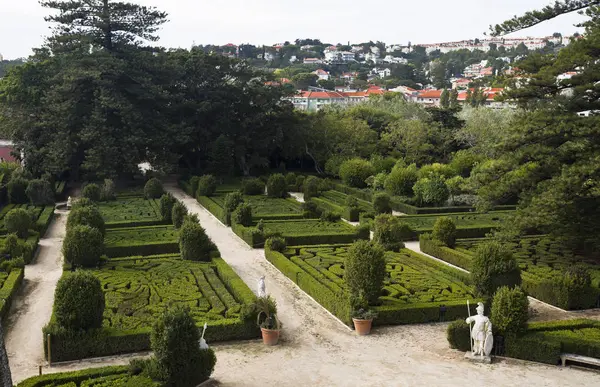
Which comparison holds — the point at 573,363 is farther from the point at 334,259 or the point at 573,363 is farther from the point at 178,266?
the point at 178,266

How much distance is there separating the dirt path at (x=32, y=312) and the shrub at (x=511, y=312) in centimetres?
1019

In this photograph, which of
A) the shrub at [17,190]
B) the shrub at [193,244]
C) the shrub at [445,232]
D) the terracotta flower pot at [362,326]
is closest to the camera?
the terracotta flower pot at [362,326]

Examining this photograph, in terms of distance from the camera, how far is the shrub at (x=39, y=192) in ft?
105

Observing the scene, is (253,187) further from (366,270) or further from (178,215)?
(366,270)

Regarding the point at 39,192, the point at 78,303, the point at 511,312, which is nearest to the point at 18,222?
the point at 39,192

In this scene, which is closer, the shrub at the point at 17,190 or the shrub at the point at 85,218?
the shrub at the point at 85,218

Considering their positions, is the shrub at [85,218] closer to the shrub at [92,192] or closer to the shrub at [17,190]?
the shrub at [92,192]

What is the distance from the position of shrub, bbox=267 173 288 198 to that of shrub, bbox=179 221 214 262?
47.3 feet

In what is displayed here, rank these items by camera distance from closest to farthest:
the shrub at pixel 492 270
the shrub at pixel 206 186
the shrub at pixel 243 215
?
the shrub at pixel 492 270
the shrub at pixel 243 215
the shrub at pixel 206 186

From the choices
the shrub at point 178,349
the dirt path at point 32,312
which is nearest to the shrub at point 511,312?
the shrub at point 178,349

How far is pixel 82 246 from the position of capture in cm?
1972

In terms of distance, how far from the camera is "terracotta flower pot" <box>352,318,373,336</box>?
15.5 metres

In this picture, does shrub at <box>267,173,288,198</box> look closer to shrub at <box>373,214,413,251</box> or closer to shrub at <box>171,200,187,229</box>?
shrub at <box>171,200,187,229</box>

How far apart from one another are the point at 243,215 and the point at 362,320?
12.8m
